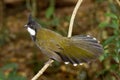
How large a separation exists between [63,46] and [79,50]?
5.3 inches

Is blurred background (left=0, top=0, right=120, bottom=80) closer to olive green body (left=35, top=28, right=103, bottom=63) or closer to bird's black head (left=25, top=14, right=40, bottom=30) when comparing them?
olive green body (left=35, top=28, right=103, bottom=63)

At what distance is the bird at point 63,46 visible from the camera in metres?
2.62

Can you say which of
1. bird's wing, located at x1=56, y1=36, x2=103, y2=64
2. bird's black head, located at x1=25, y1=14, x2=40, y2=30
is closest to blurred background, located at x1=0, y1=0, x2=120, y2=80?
bird's wing, located at x1=56, y1=36, x2=103, y2=64

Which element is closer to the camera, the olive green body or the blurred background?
the olive green body

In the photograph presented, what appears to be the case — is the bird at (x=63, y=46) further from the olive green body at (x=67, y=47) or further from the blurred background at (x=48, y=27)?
the blurred background at (x=48, y=27)

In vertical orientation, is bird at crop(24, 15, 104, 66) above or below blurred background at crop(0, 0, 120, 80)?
above

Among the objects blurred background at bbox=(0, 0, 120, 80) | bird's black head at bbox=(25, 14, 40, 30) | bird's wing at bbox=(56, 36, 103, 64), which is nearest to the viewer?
bird's wing at bbox=(56, 36, 103, 64)

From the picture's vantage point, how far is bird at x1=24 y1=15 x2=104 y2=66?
262cm

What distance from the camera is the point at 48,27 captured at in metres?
5.55

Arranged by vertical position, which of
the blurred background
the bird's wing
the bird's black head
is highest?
the bird's black head

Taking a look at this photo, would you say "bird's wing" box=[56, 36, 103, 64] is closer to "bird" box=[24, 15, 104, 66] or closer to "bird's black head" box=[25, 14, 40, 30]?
"bird" box=[24, 15, 104, 66]

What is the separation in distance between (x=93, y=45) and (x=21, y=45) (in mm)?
3898

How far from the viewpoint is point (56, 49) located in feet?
8.96

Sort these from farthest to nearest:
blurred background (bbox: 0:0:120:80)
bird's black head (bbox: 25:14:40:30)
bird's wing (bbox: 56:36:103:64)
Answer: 1. blurred background (bbox: 0:0:120:80)
2. bird's black head (bbox: 25:14:40:30)
3. bird's wing (bbox: 56:36:103:64)
